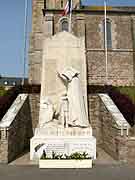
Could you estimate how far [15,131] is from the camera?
29.8 feet

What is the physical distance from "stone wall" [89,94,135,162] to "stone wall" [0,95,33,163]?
3.10 metres

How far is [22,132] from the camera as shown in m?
10.2

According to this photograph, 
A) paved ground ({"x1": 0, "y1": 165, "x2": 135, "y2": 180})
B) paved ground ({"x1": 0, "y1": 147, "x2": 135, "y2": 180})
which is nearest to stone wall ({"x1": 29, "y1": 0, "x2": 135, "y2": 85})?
paved ground ({"x1": 0, "y1": 147, "x2": 135, "y2": 180})

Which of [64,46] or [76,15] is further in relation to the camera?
[76,15]

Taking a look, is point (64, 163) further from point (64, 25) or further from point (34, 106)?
point (64, 25)

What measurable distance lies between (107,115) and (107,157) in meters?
1.87

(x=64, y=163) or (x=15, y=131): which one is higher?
(x=15, y=131)

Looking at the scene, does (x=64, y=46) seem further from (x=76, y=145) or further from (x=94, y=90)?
(x=76, y=145)

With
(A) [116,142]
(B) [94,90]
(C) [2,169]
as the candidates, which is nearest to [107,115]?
(A) [116,142]

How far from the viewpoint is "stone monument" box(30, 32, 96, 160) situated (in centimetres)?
Result: 814

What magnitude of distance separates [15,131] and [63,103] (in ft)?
7.00

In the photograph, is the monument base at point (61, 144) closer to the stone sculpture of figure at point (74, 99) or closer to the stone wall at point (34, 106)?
the stone sculpture of figure at point (74, 99)

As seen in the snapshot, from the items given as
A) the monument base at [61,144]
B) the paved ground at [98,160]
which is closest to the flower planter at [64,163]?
the paved ground at [98,160]

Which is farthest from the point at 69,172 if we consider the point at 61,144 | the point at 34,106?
the point at 34,106
